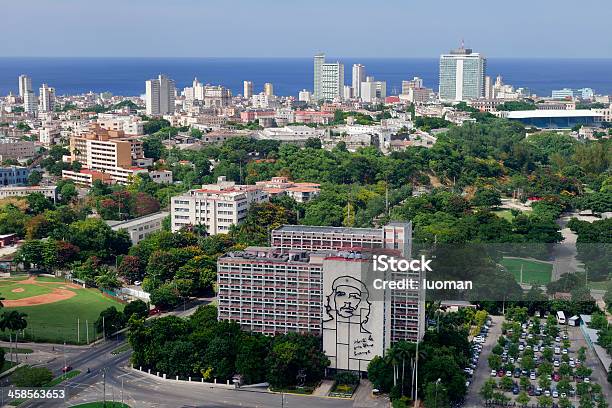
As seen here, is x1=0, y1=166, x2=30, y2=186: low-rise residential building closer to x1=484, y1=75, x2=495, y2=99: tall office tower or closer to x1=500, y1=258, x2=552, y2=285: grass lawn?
x1=500, y1=258, x2=552, y2=285: grass lawn

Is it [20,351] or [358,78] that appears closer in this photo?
[20,351]

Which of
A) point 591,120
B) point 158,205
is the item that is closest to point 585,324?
point 158,205

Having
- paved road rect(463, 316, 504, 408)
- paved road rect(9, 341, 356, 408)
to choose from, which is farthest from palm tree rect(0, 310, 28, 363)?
paved road rect(463, 316, 504, 408)

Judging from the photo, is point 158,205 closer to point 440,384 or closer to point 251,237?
point 251,237

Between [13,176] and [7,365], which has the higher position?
[13,176]

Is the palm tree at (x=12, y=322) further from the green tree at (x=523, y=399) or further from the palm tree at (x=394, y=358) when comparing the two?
the green tree at (x=523, y=399)

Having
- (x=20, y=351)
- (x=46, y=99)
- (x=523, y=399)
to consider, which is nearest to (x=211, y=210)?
(x=20, y=351)

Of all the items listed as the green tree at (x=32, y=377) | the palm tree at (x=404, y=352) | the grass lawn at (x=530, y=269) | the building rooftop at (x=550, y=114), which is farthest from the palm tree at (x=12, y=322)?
the building rooftop at (x=550, y=114)

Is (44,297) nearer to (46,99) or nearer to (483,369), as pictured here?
(483,369)
